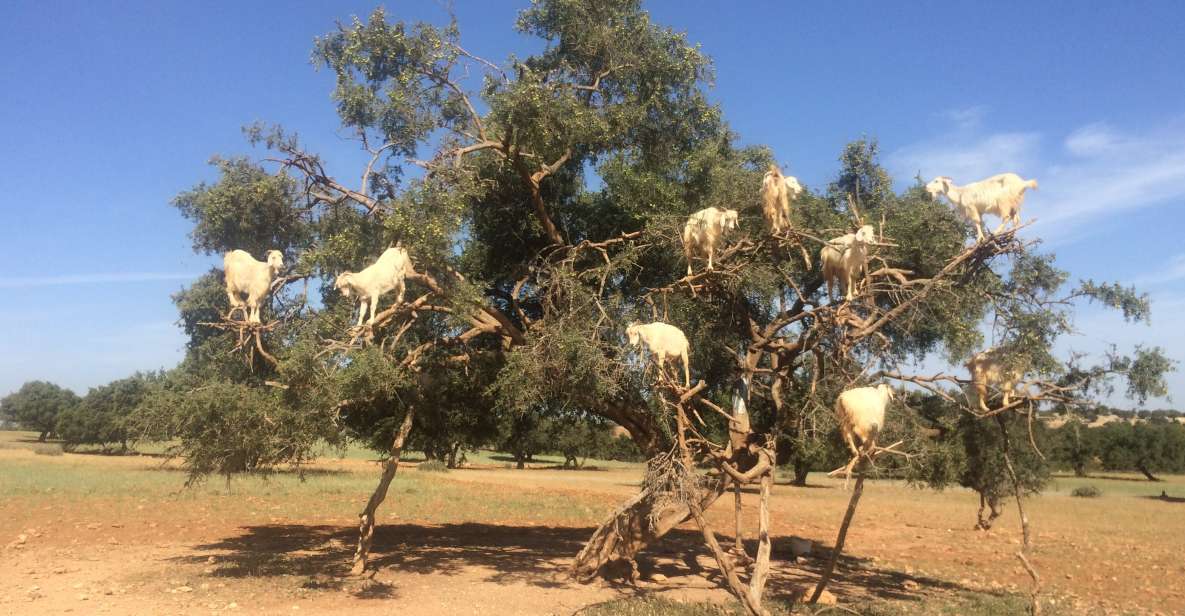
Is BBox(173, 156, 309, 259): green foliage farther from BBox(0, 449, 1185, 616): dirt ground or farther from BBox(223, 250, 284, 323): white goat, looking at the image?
BBox(0, 449, 1185, 616): dirt ground

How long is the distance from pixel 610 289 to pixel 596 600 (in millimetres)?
5477

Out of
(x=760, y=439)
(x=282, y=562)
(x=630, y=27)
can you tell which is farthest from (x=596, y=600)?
(x=630, y=27)

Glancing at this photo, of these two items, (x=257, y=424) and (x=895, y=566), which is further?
(x=895, y=566)

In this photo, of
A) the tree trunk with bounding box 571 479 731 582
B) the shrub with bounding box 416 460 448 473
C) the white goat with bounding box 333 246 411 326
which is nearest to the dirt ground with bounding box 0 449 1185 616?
the tree trunk with bounding box 571 479 731 582

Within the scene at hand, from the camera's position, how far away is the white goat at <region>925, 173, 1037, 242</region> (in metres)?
9.16

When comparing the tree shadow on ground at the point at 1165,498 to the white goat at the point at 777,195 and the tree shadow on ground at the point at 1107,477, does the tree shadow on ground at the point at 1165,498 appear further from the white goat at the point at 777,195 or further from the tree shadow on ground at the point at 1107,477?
the white goat at the point at 777,195

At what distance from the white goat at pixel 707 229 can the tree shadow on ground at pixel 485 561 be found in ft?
19.4

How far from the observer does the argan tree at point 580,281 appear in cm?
1059

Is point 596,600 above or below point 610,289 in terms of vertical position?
below

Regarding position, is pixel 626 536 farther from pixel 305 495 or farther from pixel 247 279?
pixel 305 495

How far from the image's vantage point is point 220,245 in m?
13.6

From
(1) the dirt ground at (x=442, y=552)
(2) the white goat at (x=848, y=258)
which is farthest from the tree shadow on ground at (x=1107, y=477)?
(2) the white goat at (x=848, y=258)

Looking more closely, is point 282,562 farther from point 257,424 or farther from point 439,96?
point 439,96

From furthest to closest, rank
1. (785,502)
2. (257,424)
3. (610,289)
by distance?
(785,502) < (610,289) < (257,424)
